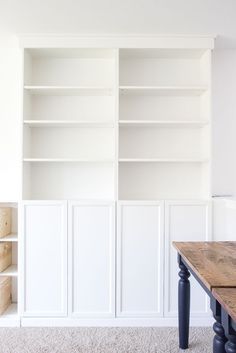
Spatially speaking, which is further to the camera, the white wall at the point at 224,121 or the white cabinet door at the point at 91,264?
the white wall at the point at 224,121

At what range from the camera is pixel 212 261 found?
172 cm

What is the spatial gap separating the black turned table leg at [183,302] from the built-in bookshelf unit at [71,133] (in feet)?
3.40

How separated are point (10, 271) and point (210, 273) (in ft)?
6.33

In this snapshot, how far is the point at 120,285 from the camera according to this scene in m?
2.57

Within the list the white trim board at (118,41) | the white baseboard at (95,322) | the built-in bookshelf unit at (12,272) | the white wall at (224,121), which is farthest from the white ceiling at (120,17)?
the white baseboard at (95,322)

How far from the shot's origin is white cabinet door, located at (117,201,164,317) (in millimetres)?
2578

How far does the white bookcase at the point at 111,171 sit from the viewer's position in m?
2.58

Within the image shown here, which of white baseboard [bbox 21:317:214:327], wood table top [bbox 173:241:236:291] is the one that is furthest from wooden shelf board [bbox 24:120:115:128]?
white baseboard [bbox 21:317:214:327]

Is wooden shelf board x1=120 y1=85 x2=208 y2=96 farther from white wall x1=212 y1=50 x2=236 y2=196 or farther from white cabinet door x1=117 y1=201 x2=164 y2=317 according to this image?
white cabinet door x1=117 y1=201 x2=164 y2=317

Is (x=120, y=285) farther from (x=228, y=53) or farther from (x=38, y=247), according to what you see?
(x=228, y=53)

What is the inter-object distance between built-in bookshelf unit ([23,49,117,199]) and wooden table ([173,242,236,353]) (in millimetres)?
1088

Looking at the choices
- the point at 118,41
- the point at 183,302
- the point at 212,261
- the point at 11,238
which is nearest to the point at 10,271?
the point at 11,238

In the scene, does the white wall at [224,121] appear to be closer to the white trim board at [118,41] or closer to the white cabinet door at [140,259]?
the white trim board at [118,41]

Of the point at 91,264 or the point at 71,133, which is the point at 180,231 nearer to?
the point at 91,264
